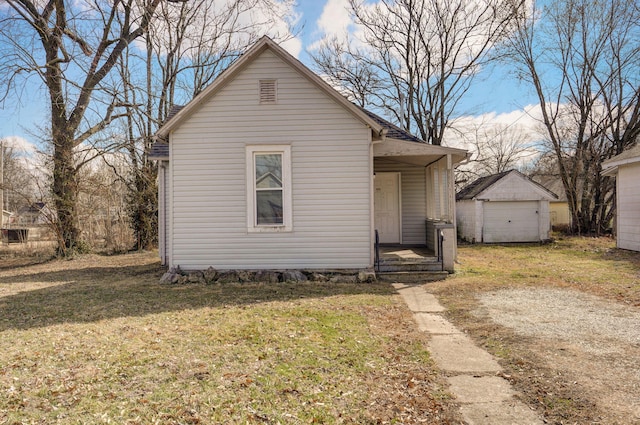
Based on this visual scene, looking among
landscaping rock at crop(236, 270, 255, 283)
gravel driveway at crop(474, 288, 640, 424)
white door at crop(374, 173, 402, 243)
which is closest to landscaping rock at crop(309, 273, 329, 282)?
landscaping rock at crop(236, 270, 255, 283)

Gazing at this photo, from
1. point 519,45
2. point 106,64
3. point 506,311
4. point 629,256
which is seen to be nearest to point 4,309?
point 506,311

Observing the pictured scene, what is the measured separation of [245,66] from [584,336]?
8123mm

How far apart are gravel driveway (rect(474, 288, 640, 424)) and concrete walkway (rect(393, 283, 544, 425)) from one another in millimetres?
572

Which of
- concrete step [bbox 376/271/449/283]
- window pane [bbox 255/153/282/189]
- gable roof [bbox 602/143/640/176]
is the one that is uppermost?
gable roof [bbox 602/143/640/176]

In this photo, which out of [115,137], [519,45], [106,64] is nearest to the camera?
[106,64]

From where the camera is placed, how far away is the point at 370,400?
11.5 ft

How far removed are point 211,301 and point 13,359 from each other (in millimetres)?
3276

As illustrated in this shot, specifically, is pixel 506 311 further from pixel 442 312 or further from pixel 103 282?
pixel 103 282

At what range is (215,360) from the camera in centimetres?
441

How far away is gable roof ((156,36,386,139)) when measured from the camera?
30.0ft

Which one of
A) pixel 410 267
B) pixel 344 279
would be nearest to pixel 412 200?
pixel 410 267

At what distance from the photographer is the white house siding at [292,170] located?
30.8 ft

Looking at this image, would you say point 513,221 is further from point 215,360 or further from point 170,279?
point 215,360

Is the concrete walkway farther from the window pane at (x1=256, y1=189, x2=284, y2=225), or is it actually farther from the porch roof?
the porch roof
